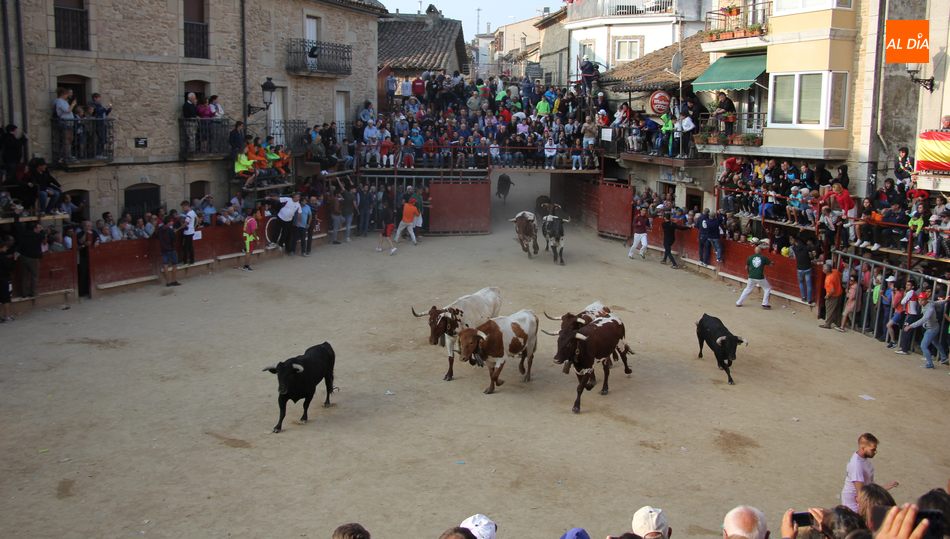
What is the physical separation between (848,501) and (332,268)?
18.8 meters

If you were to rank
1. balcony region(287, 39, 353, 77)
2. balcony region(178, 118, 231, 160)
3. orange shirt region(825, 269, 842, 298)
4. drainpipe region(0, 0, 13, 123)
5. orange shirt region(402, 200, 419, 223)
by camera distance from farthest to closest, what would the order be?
balcony region(287, 39, 353, 77), orange shirt region(402, 200, 419, 223), balcony region(178, 118, 231, 160), drainpipe region(0, 0, 13, 123), orange shirt region(825, 269, 842, 298)

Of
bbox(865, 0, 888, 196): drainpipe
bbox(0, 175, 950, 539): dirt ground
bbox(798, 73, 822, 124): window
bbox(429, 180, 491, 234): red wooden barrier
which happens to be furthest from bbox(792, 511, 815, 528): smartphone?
bbox(429, 180, 491, 234): red wooden barrier

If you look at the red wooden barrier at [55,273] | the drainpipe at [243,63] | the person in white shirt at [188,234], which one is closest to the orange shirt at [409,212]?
the drainpipe at [243,63]

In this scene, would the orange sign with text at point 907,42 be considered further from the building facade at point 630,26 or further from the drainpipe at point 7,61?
the drainpipe at point 7,61

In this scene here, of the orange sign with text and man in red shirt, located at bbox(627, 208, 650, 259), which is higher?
the orange sign with text

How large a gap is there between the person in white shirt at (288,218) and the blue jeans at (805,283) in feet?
48.4

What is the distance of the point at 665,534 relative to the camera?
256 inches

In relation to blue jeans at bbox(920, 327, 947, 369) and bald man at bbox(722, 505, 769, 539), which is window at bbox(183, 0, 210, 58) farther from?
bald man at bbox(722, 505, 769, 539)

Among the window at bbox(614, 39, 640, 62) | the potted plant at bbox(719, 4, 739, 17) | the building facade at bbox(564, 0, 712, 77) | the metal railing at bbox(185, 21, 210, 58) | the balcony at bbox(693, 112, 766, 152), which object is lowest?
the balcony at bbox(693, 112, 766, 152)

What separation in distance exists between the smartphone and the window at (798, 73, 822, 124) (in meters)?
20.6

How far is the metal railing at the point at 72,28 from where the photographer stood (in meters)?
22.8

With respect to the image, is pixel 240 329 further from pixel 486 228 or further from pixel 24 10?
pixel 486 228

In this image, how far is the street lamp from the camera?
27656 mm

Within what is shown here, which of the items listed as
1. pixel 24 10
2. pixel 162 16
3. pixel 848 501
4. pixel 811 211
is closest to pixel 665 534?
pixel 848 501
